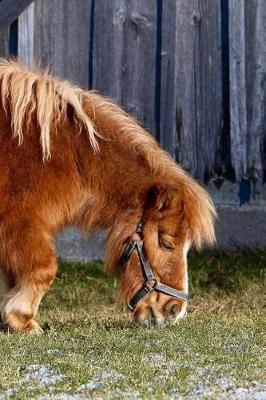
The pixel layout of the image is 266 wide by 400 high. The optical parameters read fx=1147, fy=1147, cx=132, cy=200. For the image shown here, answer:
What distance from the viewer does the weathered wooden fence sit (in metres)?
10.0

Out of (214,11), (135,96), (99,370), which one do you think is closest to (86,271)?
(135,96)

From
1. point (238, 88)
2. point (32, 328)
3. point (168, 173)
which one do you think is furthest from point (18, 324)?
point (238, 88)

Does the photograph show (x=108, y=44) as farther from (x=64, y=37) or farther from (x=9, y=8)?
(x=9, y=8)

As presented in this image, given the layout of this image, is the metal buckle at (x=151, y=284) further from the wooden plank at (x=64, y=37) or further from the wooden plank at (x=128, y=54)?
the wooden plank at (x=64, y=37)

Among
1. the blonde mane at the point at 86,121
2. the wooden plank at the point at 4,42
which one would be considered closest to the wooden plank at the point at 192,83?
the wooden plank at the point at 4,42

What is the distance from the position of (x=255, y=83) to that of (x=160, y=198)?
3.29m

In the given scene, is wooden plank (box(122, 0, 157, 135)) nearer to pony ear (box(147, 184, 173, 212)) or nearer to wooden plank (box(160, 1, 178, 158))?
wooden plank (box(160, 1, 178, 158))

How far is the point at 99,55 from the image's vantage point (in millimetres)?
10047

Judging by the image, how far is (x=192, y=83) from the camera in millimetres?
10125

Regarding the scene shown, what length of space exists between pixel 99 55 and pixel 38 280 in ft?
11.3

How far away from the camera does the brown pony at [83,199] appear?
702cm

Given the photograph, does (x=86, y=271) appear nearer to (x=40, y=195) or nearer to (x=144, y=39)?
(x=144, y=39)

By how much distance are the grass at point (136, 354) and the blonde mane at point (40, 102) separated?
1216 millimetres

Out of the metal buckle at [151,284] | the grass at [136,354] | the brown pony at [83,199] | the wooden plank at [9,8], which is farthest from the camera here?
the wooden plank at [9,8]
